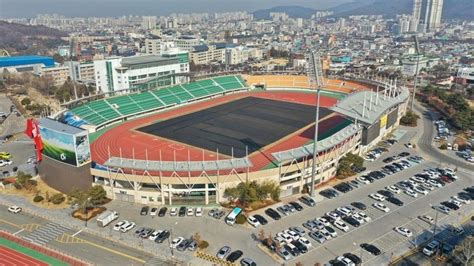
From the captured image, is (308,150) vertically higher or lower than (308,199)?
higher

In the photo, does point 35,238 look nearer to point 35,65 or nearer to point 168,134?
point 168,134

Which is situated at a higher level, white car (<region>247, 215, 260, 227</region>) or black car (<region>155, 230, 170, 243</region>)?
white car (<region>247, 215, 260, 227</region>)

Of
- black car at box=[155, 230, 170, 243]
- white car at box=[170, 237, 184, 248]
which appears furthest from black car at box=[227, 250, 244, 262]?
black car at box=[155, 230, 170, 243]

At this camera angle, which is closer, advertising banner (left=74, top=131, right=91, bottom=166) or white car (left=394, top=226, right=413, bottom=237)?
white car (left=394, top=226, right=413, bottom=237)

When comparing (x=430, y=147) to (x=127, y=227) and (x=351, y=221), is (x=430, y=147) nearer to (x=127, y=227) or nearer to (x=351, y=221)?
(x=351, y=221)

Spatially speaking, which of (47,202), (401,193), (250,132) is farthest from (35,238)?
(401,193)

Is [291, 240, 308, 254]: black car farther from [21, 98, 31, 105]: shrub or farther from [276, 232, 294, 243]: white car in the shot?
[21, 98, 31, 105]: shrub

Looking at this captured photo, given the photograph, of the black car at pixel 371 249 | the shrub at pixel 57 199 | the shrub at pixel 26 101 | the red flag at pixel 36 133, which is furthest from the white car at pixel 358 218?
the shrub at pixel 26 101

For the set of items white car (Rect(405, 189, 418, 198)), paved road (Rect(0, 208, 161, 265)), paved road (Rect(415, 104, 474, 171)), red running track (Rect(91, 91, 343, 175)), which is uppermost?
red running track (Rect(91, 91, 343, 175))
